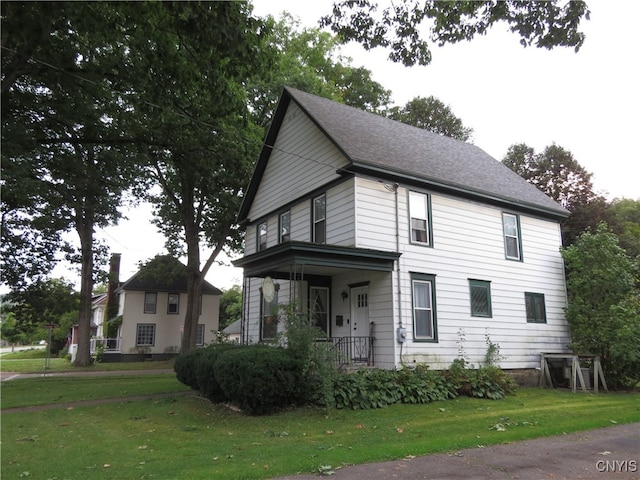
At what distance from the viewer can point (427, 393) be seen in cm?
1173

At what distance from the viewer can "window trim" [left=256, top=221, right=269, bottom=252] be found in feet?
60.5

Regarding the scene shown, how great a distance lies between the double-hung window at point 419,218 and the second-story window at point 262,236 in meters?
6.56

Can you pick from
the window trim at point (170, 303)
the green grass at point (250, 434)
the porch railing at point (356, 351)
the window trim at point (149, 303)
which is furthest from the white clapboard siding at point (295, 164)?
the window trim at point (170, 303)

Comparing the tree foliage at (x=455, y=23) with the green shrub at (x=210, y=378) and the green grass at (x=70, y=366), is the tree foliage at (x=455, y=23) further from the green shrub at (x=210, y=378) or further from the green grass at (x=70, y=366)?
the green grass at (x=70, y=366)

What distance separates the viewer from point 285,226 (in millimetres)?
17125

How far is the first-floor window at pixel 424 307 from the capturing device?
13.3 m

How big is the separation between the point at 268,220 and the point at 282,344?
7.54 meters

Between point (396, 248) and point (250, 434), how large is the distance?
6.95 meters

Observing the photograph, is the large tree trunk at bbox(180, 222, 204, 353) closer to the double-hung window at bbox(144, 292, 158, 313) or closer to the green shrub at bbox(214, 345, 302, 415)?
the double-hung window at bbox(144, 292, 158, 313)

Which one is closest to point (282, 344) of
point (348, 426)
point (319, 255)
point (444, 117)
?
point (319, 255)

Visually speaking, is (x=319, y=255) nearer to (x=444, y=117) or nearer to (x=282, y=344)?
(x=282, y=344)

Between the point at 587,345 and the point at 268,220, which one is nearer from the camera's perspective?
the point at 587,345

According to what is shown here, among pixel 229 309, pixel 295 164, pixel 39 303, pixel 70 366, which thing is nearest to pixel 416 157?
pixel 295 164

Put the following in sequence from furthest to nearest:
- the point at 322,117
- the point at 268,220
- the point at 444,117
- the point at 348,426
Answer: the point at 444,117 → the point at 268,220 → the point at 322,117 → the point at 348,426
